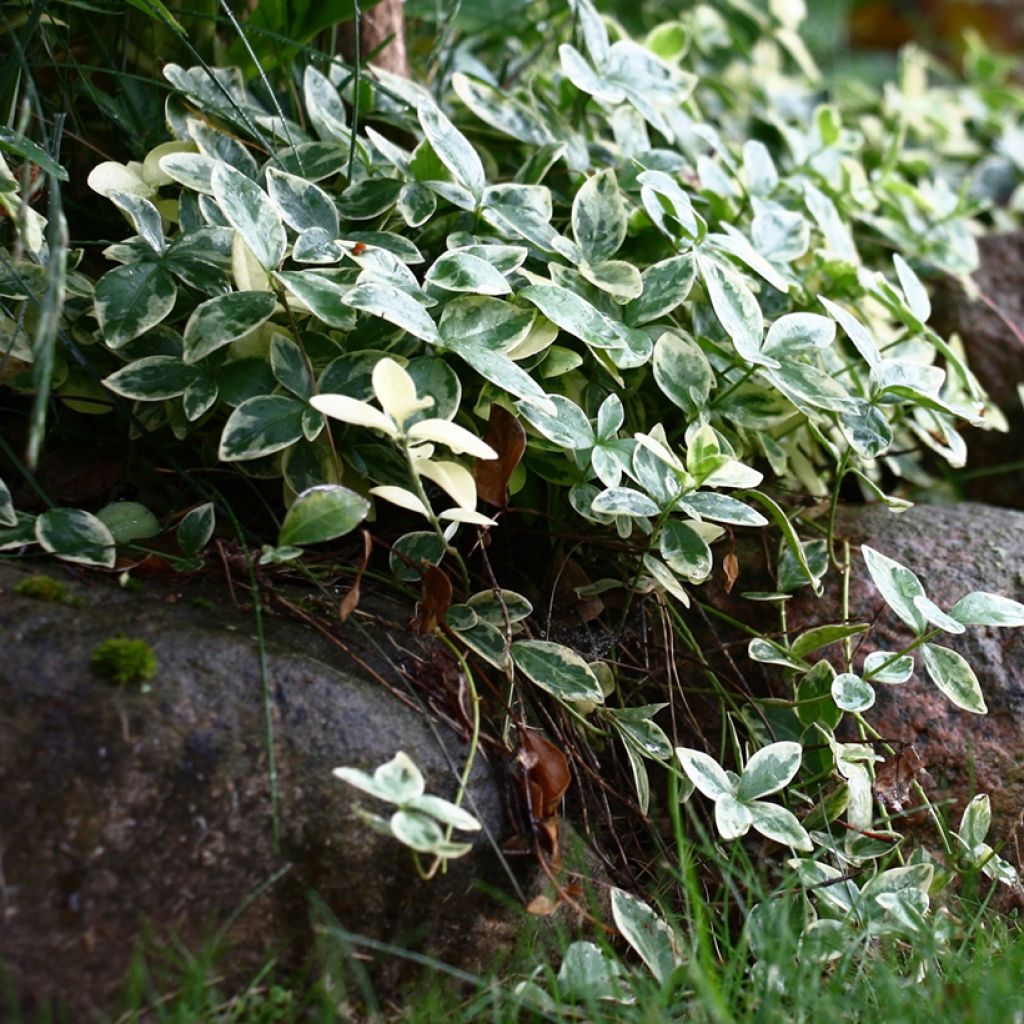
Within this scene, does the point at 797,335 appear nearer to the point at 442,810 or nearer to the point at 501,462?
the point at 501,462

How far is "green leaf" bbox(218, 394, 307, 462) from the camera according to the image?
1111 millimetres

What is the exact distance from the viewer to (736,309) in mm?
1289

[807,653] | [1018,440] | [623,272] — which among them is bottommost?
[807,653]

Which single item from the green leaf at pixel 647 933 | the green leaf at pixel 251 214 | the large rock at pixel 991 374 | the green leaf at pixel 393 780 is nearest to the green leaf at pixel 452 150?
the green leaf at pixel 251 214

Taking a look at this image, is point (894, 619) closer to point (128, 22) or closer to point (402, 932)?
point (402, 932)

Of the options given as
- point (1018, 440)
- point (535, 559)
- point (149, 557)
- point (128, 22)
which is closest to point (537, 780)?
point (535, 559)

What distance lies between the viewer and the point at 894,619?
1.42 metres

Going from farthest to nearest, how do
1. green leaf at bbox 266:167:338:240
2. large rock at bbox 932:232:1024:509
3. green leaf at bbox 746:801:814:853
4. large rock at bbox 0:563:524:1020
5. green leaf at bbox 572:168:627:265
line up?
large rock at bbox 932:232:1024:509 < green leaf at bbox 572:168:627:265 < green leaf at bbox 266:167:338:240 < green leaf at bbox 746:801:814:853 < large rock at bbox 0:563:524:1020

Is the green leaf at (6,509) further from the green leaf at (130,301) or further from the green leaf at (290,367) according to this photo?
the green leaf at (290,367)

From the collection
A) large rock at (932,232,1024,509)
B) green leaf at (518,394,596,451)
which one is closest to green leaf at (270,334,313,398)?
green leaf at (518,394,596,451)

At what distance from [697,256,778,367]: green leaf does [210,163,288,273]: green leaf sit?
1.63 ft

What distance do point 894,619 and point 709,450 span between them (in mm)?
444

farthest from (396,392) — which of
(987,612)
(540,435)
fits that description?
(987,612)

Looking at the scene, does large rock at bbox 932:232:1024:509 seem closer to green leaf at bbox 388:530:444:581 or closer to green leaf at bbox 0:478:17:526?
green leaf at bbox 388:530:444:581
